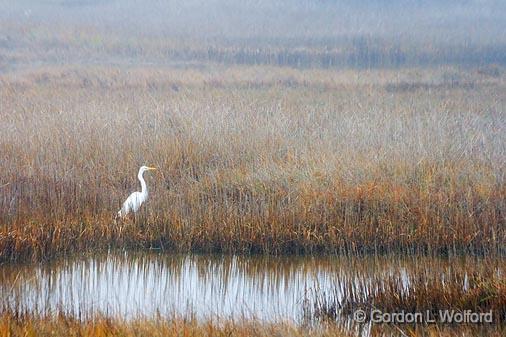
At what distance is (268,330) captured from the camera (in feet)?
13.6

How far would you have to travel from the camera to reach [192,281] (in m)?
6.05

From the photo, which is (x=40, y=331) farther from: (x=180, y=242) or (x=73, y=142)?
(x=73, y=142)

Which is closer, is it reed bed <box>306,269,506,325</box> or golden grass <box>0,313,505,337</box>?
golden grass <box>0,313,505,337</box>

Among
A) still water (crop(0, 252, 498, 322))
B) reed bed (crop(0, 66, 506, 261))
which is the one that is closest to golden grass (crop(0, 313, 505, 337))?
still water (crop(0, 252, 498, 322))

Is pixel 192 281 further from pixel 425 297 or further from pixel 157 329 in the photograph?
pixel 425 297

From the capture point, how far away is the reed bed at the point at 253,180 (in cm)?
667

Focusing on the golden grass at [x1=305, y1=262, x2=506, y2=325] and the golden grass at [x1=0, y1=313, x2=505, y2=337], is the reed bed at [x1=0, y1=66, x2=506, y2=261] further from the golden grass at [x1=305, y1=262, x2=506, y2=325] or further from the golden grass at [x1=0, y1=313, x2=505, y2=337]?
the golden grass at [x1=0, y1=313, x2=505, y2=337]

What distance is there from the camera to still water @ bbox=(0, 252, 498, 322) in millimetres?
5023

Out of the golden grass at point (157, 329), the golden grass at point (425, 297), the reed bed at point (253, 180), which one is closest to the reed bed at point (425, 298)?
the golden grass at point (425, 297)

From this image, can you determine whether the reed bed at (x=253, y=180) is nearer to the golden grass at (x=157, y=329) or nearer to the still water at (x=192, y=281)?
the still water at (x=192, y=281)

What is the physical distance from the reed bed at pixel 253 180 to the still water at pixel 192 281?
0.22 metres

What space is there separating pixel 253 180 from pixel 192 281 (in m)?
1.93

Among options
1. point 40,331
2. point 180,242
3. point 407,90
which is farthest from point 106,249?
point 407,90

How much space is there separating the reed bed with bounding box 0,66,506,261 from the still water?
0.22 metres
